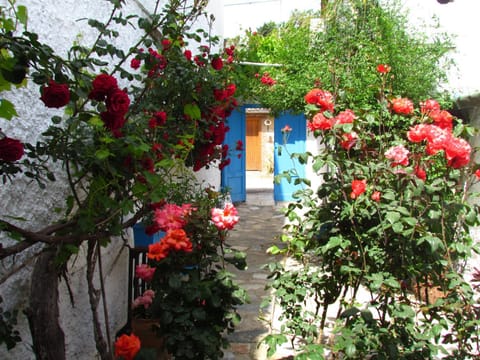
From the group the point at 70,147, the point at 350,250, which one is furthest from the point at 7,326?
the point at 350,250

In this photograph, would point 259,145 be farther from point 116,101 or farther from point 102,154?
point 116,101

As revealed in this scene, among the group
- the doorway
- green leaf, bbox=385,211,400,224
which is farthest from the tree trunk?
the doorway

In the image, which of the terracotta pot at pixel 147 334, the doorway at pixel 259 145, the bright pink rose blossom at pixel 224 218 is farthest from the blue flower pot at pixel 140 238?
the doorway at pixel 259 145

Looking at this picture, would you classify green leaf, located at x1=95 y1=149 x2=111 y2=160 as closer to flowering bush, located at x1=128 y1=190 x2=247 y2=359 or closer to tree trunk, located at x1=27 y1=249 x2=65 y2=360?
tree trunk, located at x1=27 y1=249 x2=65 y2=360

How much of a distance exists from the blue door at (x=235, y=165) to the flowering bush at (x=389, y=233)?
7.39 m

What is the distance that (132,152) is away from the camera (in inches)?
66.2

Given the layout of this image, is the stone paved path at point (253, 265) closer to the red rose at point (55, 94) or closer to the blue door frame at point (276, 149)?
the blue door frame at point (276, 149)

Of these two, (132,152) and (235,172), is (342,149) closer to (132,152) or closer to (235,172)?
(132,152)

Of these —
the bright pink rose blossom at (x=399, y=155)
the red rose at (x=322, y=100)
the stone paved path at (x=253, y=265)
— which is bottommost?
the stone paved path at (x=253, y=265)

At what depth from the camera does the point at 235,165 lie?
1050 centimetres

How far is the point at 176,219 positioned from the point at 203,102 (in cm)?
105

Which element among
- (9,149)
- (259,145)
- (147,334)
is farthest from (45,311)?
(259,145)

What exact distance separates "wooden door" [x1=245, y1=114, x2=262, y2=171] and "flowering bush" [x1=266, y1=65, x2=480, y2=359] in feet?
56.7

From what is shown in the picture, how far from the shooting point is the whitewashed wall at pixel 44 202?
6.26 feet
